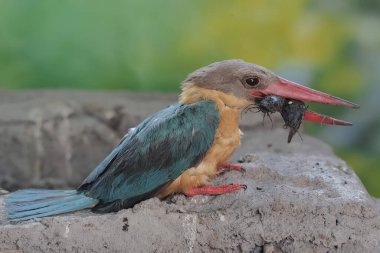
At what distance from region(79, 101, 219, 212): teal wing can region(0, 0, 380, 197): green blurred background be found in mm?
1762

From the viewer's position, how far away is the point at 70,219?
2.50 m

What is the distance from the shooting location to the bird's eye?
2.71m

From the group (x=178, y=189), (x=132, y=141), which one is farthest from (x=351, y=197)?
(x=132, y=141)

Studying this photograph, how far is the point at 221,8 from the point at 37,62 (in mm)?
1165

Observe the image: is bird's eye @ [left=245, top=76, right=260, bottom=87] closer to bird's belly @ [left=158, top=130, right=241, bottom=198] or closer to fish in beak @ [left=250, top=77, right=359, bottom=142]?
fish in beak @ [left=250, top=77, right=359, bottom=142]

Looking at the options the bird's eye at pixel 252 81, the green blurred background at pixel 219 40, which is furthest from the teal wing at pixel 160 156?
the green blurred background at pixel 219 40

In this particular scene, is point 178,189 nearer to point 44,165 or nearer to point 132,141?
point 132,141

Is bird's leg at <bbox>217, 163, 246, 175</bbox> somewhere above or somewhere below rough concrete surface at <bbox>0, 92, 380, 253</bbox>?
above

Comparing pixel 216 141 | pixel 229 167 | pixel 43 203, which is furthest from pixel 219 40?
pixel 43 203

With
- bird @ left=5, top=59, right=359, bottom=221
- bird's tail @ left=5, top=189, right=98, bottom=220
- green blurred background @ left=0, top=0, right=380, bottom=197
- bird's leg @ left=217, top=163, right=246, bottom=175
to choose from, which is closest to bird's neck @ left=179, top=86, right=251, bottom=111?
bird @ left=5, top=59, right=359, bottom=221

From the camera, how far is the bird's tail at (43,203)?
261 cm

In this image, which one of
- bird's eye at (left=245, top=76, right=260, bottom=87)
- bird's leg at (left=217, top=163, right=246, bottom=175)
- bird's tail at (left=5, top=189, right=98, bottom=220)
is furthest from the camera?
A: bird's leg at (left=217, top=163, right=246, bottom=175)

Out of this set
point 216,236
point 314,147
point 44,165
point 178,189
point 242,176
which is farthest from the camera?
point 44,165

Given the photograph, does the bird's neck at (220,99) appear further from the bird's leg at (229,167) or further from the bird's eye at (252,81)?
the bird's leg at (229,167)
